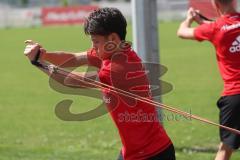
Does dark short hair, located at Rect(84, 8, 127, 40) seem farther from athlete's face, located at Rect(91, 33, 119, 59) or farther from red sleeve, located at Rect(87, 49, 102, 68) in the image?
red sleeve, located at Rect(87, 49, 102, 68)

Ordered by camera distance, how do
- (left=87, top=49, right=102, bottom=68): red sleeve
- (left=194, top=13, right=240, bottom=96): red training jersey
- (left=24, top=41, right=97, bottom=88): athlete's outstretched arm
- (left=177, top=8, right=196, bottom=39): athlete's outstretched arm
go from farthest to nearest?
1. (left=177, top=8, right=196, bottom=39): athlete's outstretched arm
2. (left=194, top=13, right=240, bottom=96): red training jersey
3. (left=87, top=49, right=102, bottom=68): red sleeve
4. (left=24, top=41, right=97, bottom=88): athlete's outstretched arm

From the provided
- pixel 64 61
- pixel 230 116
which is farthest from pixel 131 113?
pixel 230 116

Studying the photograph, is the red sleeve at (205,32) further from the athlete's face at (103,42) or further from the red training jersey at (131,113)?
the athlete's face at (103,42)

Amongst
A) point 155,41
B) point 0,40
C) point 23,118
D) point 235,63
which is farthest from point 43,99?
point 0,40

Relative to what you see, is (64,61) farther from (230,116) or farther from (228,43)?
(230,116)

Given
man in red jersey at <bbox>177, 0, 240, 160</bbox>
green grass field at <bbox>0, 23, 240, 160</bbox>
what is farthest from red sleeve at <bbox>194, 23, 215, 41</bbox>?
green grass field at <bbox>0, 23, 240, 160</bbox>

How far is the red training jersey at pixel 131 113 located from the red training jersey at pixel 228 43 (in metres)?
1.87

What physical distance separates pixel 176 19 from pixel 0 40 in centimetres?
1817

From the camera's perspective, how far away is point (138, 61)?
445 centimetres

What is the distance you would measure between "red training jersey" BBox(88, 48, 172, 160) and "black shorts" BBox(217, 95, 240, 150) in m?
1.87

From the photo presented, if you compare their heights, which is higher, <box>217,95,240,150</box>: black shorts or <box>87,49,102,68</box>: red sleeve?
<box>87,49,102,68</box>: red sleeve

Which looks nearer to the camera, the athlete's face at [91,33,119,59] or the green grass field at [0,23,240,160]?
the athlete's face at [91,33,119,59]

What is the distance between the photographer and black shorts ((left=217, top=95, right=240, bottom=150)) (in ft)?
20.1

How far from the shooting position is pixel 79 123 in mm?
11305
